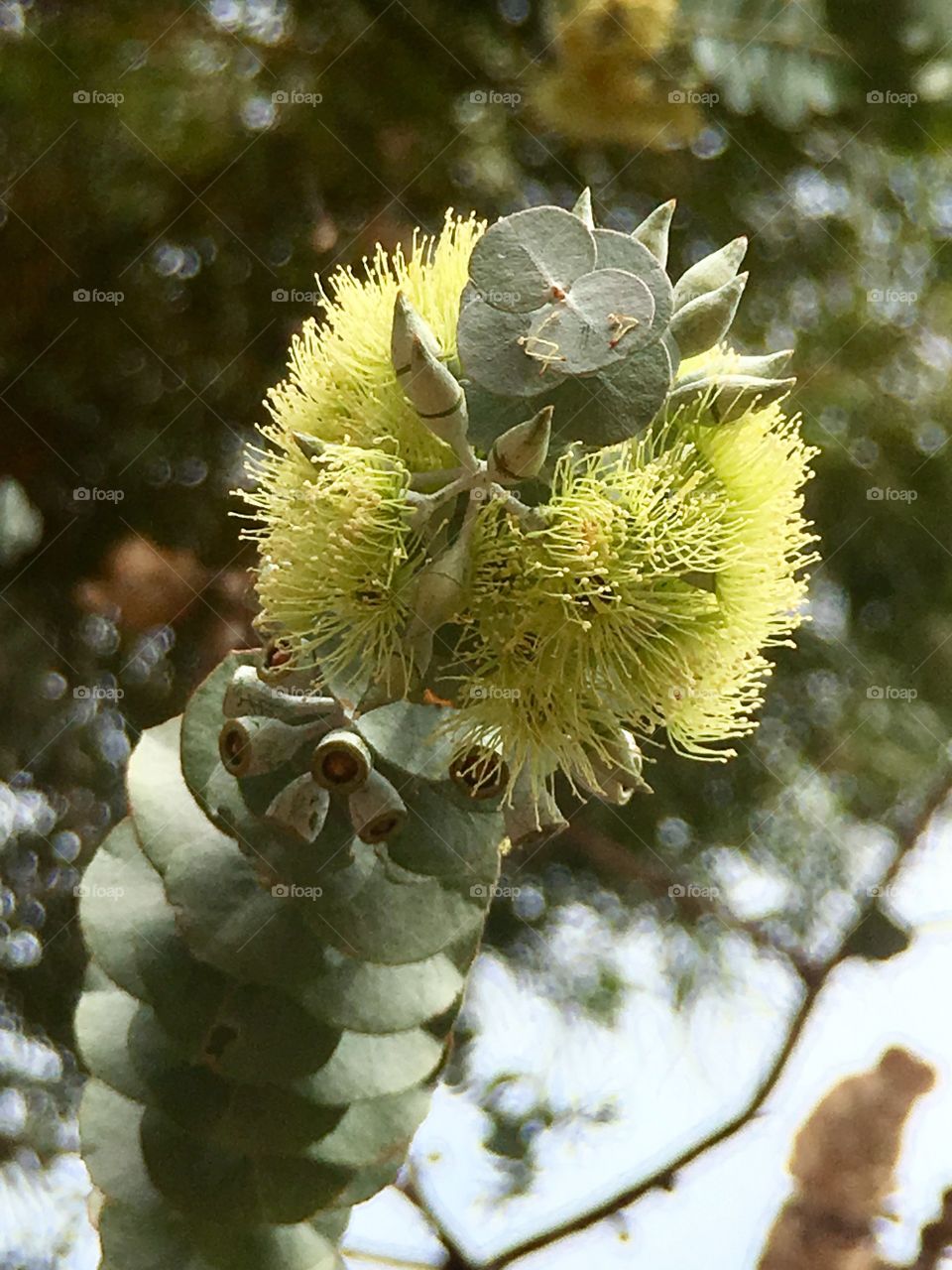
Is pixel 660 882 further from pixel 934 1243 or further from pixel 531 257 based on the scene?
pixel 531 257

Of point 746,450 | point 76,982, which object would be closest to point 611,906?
point 76,982

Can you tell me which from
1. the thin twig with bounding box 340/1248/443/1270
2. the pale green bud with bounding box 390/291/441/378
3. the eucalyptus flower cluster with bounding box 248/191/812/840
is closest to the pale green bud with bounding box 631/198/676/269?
the eucalyptus flower cluster with bounding box 248/191/812/840

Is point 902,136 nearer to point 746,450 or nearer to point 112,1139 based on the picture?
point 746,450

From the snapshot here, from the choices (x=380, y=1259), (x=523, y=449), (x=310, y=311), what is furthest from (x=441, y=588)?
(x=380, y=1259)

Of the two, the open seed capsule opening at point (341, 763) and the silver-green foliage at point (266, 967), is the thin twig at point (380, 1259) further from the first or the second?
the open seed capsule opening at point (341, 763)

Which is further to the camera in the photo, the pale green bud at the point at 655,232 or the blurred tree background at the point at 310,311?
the blurred tree background at the point at 310,311

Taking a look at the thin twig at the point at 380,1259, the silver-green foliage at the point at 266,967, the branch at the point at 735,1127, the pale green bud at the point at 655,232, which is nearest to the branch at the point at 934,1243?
the branch at the point at 735,1127
